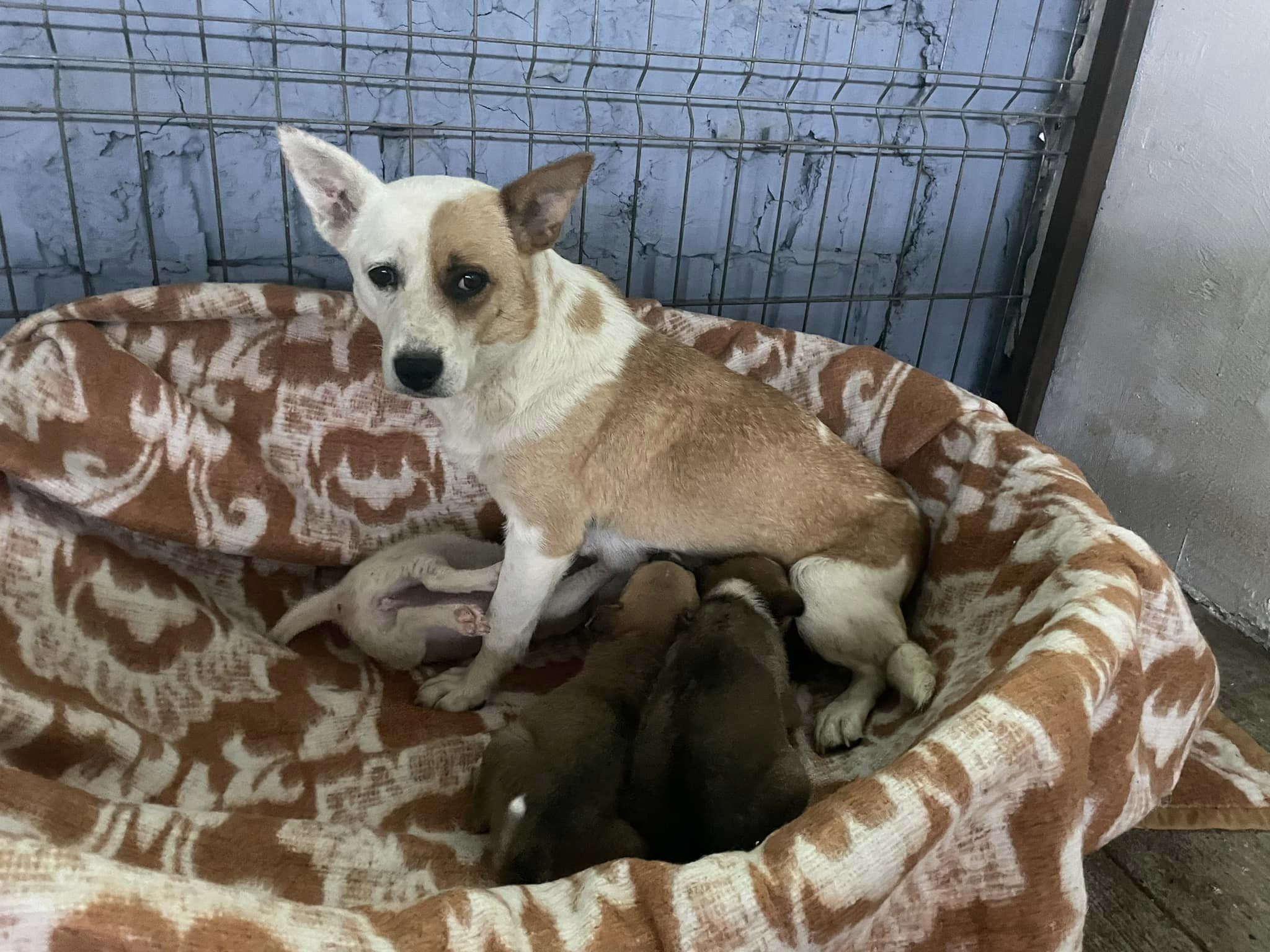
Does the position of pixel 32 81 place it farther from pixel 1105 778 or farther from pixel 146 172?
pixel 1105 778

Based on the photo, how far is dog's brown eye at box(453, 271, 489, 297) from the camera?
167 cm

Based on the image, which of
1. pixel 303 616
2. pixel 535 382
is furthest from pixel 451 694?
pixel 535 382

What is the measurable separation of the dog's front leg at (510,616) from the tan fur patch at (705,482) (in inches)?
1.8

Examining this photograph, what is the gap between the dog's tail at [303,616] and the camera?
2.16m

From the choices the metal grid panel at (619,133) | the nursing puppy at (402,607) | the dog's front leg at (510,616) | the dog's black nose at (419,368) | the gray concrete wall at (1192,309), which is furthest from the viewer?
the gray concrete wall at (1192,309)

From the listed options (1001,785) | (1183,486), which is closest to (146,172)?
(1001,785)

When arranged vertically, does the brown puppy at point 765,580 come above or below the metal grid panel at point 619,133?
below

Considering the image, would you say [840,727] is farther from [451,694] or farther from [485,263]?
[485,263]

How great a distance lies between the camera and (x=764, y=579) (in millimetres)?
1863

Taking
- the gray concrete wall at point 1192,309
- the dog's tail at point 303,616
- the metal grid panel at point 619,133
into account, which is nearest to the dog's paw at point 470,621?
the dog's tail at point 303,616

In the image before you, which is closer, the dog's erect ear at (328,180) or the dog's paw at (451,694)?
the dog's erect ear at (328,180)

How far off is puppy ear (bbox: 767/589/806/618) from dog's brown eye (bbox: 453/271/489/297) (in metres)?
0.84

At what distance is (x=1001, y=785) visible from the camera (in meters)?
1.26

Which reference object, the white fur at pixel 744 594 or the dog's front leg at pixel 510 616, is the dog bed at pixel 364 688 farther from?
the white fur at pixel 744 594
